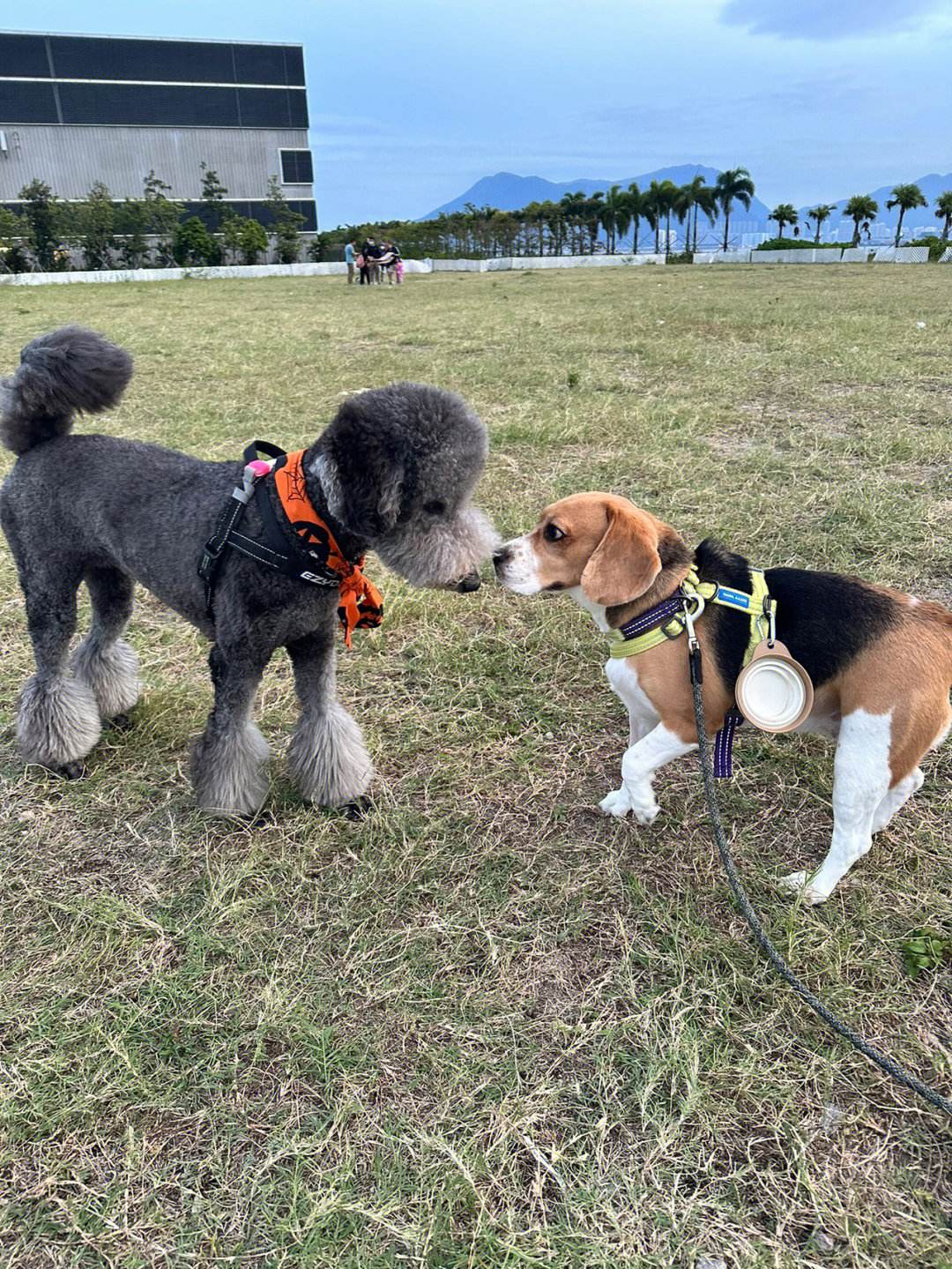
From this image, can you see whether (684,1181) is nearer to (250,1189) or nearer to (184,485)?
(250,1189)

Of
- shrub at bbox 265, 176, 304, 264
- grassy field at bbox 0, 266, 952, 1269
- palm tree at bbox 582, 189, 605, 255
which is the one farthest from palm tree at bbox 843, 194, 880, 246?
grassy field at bbox 0, 266, 952, 1269

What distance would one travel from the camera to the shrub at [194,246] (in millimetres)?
41312

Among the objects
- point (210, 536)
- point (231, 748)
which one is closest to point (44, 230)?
point (210, 536)

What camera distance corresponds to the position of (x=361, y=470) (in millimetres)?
2047

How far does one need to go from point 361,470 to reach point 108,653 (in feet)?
5.88

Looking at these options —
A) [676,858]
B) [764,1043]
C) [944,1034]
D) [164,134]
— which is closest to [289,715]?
[676,858]

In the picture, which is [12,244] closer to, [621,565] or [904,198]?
[621,565]

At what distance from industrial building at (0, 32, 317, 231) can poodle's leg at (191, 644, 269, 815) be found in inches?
2577

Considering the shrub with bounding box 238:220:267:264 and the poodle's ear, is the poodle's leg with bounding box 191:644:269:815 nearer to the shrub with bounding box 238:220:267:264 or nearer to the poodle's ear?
the poodle's ear

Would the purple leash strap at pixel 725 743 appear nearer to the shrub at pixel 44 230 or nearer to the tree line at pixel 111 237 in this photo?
the tree line at pixel 111 237

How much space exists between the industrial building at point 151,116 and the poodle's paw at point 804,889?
219 feet

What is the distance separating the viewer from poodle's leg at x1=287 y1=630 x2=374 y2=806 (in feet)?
9.01

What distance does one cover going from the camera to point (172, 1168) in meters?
1.66

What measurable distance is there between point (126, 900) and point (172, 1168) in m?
0.88
